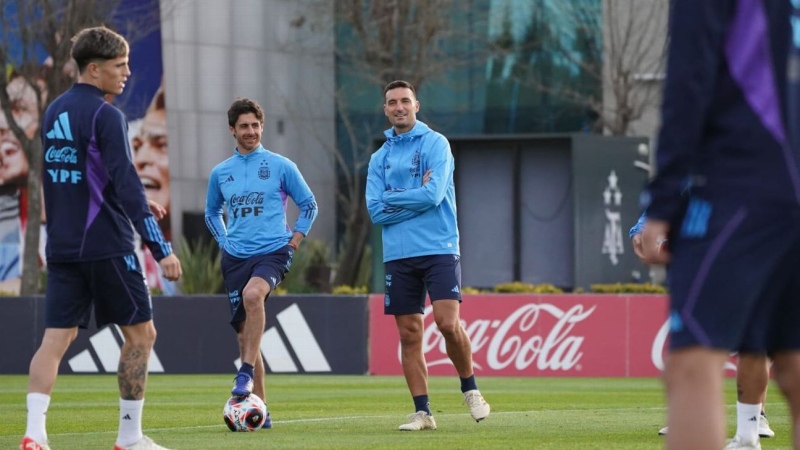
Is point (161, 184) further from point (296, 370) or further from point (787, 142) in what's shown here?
point (787, 142)

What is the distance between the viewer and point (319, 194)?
37.0m

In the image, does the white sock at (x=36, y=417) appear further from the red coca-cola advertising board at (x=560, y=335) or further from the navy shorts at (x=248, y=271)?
the red coca-cola advertising board at (x=560, y=335)

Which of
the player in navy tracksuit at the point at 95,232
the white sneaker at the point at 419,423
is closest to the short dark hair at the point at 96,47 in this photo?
the player in navy tracksuit at the point at 95,232

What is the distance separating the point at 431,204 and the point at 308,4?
2478 cm

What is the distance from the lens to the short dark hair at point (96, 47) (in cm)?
746

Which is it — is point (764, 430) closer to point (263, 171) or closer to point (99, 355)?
point (263, 171)

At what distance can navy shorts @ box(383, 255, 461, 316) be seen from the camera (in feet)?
32.8

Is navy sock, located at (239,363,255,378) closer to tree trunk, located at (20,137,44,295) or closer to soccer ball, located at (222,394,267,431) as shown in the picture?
soccer ball, located at (222,394,267,431)

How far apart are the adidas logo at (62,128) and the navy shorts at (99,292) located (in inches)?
25.3

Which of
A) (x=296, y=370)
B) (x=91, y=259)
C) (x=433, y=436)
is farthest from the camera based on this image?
(x=296, y=370)

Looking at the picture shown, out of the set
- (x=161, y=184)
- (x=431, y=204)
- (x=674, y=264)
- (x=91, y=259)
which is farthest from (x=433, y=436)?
(x=161, y=184)

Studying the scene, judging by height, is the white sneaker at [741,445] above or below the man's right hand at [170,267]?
below

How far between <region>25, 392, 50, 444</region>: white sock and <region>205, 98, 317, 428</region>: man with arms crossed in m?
2.96

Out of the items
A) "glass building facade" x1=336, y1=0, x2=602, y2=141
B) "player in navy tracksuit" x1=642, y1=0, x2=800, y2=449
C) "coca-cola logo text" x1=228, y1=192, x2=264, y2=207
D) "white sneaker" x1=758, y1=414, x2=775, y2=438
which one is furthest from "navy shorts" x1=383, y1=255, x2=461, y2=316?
"glass building facade" x1=336, y1=0, x2=602, y2=141
